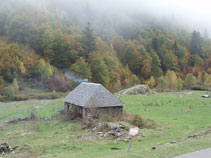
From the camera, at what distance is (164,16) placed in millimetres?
139125

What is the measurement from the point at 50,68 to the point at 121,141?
4515 cm

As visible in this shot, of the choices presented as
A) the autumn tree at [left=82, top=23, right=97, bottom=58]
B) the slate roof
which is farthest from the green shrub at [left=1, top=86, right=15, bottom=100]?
the autumn tree at [left=82, top=23, right=97, bottom=58]

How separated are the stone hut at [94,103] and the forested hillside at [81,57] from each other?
24.7 meters

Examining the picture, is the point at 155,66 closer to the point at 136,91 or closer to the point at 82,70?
the point at 136,91

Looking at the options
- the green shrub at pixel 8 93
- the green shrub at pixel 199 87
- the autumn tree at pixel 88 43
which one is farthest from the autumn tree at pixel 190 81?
the green shrub at pixel 8 93

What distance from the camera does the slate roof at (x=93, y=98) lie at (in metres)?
25.8

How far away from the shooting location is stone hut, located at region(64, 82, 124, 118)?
2522 cm

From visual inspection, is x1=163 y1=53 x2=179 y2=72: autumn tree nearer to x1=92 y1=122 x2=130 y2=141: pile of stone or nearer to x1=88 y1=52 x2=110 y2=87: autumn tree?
x1=88 y1=52 x2=110 y2=87: autumn tree

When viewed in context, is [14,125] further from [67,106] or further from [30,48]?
[30,48]

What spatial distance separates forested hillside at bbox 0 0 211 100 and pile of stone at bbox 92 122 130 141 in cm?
3329

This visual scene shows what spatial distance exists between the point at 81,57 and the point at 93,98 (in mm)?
37452

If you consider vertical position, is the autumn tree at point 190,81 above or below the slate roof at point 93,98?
above

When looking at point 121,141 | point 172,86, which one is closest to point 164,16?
point 172,86

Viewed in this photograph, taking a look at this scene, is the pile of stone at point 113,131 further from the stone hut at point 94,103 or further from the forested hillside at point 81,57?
the forested hillside at point 81,57
